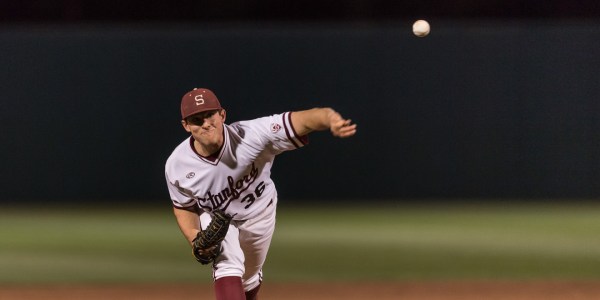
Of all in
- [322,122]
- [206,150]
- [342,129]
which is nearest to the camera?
[342,129]

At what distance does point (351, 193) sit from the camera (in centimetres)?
1146

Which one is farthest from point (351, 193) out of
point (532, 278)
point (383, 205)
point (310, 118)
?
point (310, 118)

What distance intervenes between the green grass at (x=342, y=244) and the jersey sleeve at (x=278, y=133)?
2846 mm

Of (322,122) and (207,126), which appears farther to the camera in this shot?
(207,126)

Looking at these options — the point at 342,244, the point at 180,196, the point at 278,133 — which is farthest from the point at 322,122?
the point at 342,244

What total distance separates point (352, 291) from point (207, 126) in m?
2.58

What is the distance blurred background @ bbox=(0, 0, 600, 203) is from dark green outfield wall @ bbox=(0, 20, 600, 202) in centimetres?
2

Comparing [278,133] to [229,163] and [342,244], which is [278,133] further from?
[342,244]

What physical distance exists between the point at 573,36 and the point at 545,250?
334 cm

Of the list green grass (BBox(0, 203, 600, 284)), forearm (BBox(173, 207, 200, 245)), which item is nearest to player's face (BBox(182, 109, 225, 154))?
forearm (BBox(173, 207, 200, 245))

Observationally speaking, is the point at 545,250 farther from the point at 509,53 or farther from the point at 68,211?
the point at 68,211

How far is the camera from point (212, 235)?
4816 mm

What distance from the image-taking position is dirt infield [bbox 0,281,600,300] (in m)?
6.85

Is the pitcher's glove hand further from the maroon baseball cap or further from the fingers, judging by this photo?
the fingers
